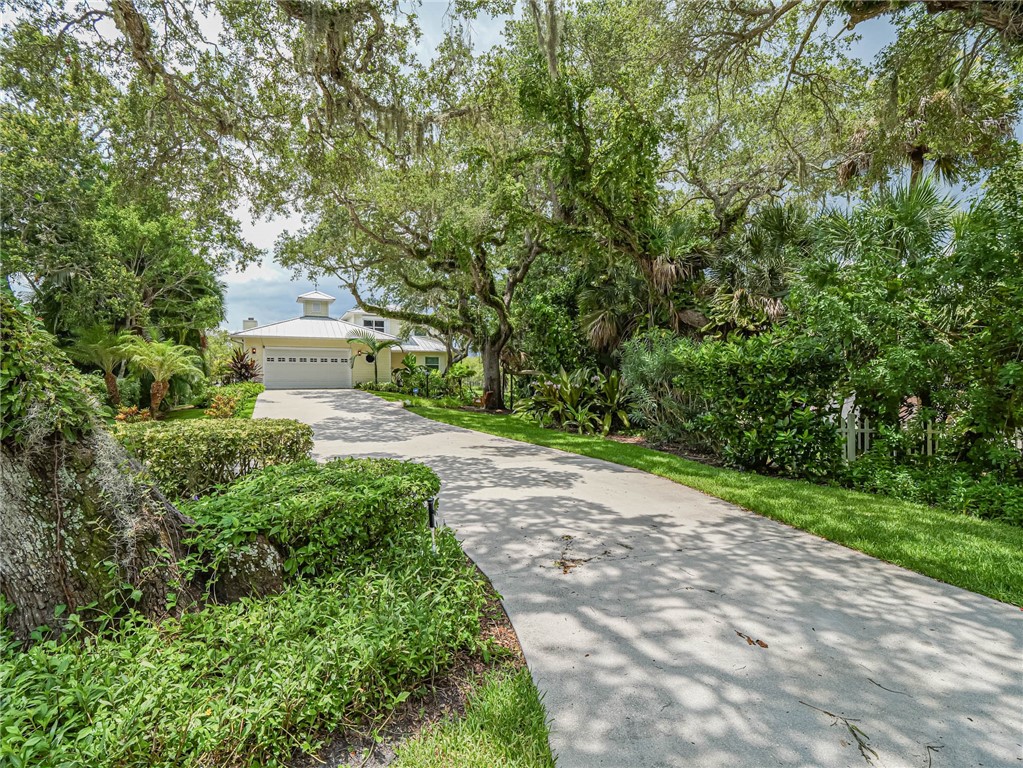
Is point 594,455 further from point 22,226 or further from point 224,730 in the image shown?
point 22,226

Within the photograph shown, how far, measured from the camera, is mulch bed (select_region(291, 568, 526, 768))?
1.82 metres

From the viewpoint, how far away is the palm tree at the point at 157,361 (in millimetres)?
12070

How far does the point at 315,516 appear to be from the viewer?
2750 mm

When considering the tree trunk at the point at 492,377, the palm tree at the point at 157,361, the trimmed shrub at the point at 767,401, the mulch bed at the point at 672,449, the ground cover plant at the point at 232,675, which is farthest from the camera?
the tree trunk at the point at 492,377

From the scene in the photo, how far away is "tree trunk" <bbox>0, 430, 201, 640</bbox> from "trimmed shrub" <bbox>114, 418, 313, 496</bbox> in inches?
79.3

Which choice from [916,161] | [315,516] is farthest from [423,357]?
[315,516]

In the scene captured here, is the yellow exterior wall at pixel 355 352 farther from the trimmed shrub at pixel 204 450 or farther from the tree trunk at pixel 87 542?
the tree trunk at pixel 87 542

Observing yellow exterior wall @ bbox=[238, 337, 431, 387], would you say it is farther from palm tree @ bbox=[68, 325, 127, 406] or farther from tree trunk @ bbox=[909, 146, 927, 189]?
tree trunk @ bbox=[909, 146, 927, 189]

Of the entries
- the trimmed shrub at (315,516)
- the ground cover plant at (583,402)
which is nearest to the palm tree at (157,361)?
the ground cover plant at (583,402)

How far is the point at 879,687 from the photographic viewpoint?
2.21 meters

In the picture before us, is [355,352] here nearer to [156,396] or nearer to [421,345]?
[421,345]

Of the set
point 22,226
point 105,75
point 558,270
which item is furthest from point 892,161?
point 22,226

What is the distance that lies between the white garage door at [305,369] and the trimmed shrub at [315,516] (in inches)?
951

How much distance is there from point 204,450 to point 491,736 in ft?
13.3
